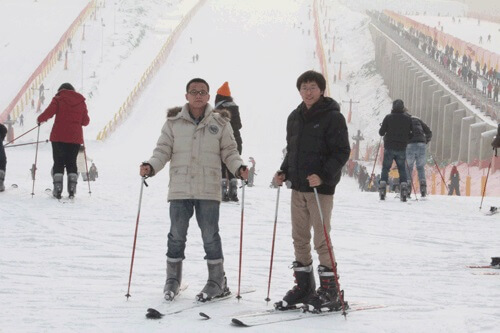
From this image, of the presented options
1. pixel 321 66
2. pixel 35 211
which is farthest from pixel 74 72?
pixel 35 211

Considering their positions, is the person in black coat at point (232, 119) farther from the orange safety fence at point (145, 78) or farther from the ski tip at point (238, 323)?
the orange safety fence at point (145, 78)

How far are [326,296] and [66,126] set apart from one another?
5.44 metres

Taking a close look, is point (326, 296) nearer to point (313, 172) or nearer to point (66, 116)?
point (313, 172)

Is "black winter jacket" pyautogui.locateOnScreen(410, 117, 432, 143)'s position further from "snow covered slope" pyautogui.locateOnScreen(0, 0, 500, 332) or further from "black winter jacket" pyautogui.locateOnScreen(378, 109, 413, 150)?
"snow covered slope" pyautogui.locateOnScreen(0, 0, 500, 332)

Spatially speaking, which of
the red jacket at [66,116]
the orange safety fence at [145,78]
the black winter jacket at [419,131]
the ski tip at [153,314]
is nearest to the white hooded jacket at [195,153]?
the ski tip at [153,314]

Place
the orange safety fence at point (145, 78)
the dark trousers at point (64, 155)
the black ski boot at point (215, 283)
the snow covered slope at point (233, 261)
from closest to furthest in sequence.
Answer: the snow covered slope at point (233, 261)
the black ski boot at point (215, 283)
the dark trousers at point (64, 155)
the orange safety fence at point (145, 78)

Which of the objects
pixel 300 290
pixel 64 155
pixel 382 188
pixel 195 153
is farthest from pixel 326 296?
pixel 382 188

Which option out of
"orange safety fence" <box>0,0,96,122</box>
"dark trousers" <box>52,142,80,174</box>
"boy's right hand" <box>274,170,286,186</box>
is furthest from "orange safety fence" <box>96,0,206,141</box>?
"boy's right hand" <box>274,170,286,186</box>

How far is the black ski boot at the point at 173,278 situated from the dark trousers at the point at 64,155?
4.84 metres

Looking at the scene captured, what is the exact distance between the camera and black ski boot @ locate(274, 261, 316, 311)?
214 inches

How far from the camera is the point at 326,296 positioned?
5418 millimetres

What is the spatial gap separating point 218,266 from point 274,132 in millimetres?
30167

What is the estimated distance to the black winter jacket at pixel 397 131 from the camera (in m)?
11.9

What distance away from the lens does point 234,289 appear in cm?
625
